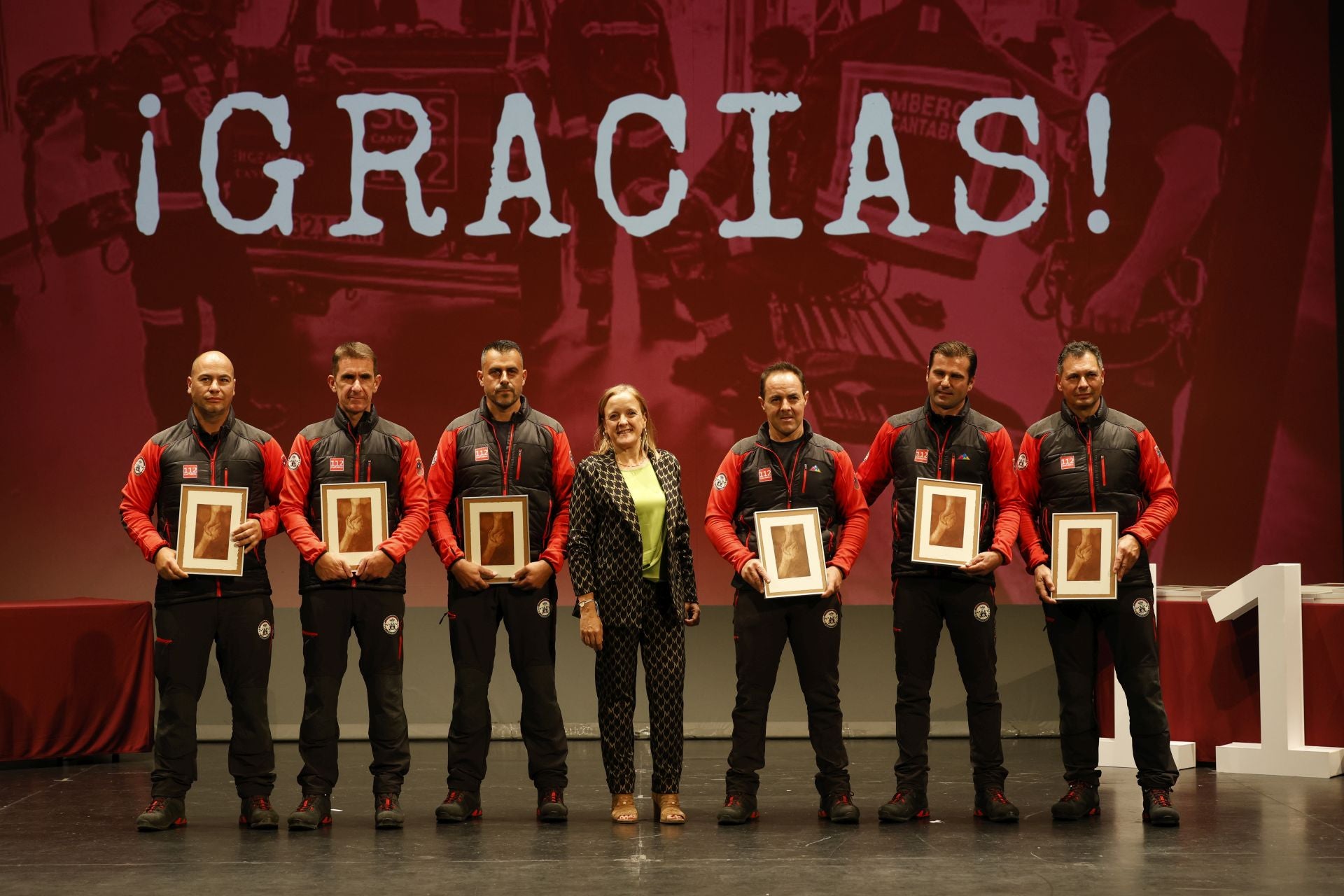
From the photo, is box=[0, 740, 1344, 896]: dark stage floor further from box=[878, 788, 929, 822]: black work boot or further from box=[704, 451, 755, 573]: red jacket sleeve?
box=[704, 451, 755, 573]: red jacket sleeve

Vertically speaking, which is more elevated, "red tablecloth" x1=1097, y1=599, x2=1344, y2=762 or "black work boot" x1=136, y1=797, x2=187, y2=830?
"red tablecloth" x1=1097, y1=599, x2=1344, y2=762

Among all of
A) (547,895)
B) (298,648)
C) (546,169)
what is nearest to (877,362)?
(546,169)

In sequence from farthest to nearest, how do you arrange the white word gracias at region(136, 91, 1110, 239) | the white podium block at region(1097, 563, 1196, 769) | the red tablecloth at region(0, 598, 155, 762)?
the white word gracias at region(136, 91, 1110, 239) < the red tablecloth at region(0, 598, 155, 762) < the white podium block at region(1097, 563, 1196, 769)

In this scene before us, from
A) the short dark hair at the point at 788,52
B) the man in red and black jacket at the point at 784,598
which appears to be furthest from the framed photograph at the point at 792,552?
the short dark hair at the point at 788,52

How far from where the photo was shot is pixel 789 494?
4.76 metres

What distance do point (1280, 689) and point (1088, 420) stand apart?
1.81 metres

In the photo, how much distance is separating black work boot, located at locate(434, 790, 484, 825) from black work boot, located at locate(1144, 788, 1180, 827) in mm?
2434

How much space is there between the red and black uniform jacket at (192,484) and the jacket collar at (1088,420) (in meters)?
2.98

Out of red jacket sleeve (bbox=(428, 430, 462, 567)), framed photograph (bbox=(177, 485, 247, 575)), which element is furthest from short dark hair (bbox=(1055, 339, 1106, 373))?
framed photograph (bbox=(177, 485, 247, 575))

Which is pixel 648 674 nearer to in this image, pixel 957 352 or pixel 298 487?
pixel 298 487

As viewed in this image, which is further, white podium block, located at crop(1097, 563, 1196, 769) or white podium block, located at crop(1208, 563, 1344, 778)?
white podium block, located at crop(1097, 563, 1196, 769)

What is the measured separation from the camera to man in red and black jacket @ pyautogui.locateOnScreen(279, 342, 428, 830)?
4.62m

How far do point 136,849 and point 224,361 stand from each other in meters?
1.73

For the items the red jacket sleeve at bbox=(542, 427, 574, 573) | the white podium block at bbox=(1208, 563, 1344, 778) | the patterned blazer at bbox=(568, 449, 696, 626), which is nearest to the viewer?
the patterned blazer at bbox=(568, 449, 696, 626)
